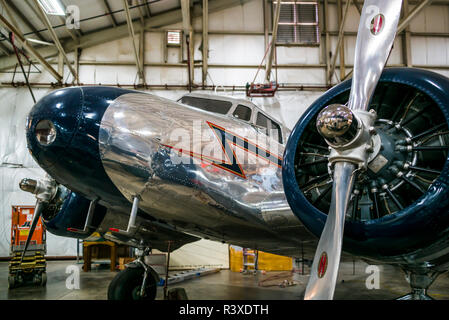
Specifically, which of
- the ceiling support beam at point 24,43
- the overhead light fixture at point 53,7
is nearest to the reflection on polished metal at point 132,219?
the ceiling support beam at point 24,43

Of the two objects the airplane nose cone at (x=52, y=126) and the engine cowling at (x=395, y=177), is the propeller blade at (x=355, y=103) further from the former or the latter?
the airplane nose cone at (x=52, y=126)

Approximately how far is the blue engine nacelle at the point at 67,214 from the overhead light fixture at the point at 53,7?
8.41 metres

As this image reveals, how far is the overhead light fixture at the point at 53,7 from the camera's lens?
433 inches

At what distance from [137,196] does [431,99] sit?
9.16 feet

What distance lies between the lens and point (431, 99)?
2436mm

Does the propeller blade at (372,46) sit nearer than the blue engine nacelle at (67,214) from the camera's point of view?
Yes

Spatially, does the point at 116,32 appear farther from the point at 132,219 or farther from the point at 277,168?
the point at 132,219

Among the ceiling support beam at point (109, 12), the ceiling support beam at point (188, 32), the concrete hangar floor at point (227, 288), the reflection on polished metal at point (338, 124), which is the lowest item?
the concrete hangar floor at point (227, 288)

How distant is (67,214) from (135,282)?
1.54 m

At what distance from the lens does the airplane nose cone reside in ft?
11.0

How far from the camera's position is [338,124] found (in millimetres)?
2205

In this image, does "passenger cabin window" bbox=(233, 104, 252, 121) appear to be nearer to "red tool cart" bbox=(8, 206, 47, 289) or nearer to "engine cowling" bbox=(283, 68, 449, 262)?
"engine cowling" bbox=(283, 68, 449, 262)

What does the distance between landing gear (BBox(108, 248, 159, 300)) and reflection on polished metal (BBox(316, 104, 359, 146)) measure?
405 centimetres

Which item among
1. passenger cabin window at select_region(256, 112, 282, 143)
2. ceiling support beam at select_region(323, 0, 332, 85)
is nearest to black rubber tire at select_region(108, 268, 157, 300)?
passenger cabin window at select_region(256, 112, 282, 143)
